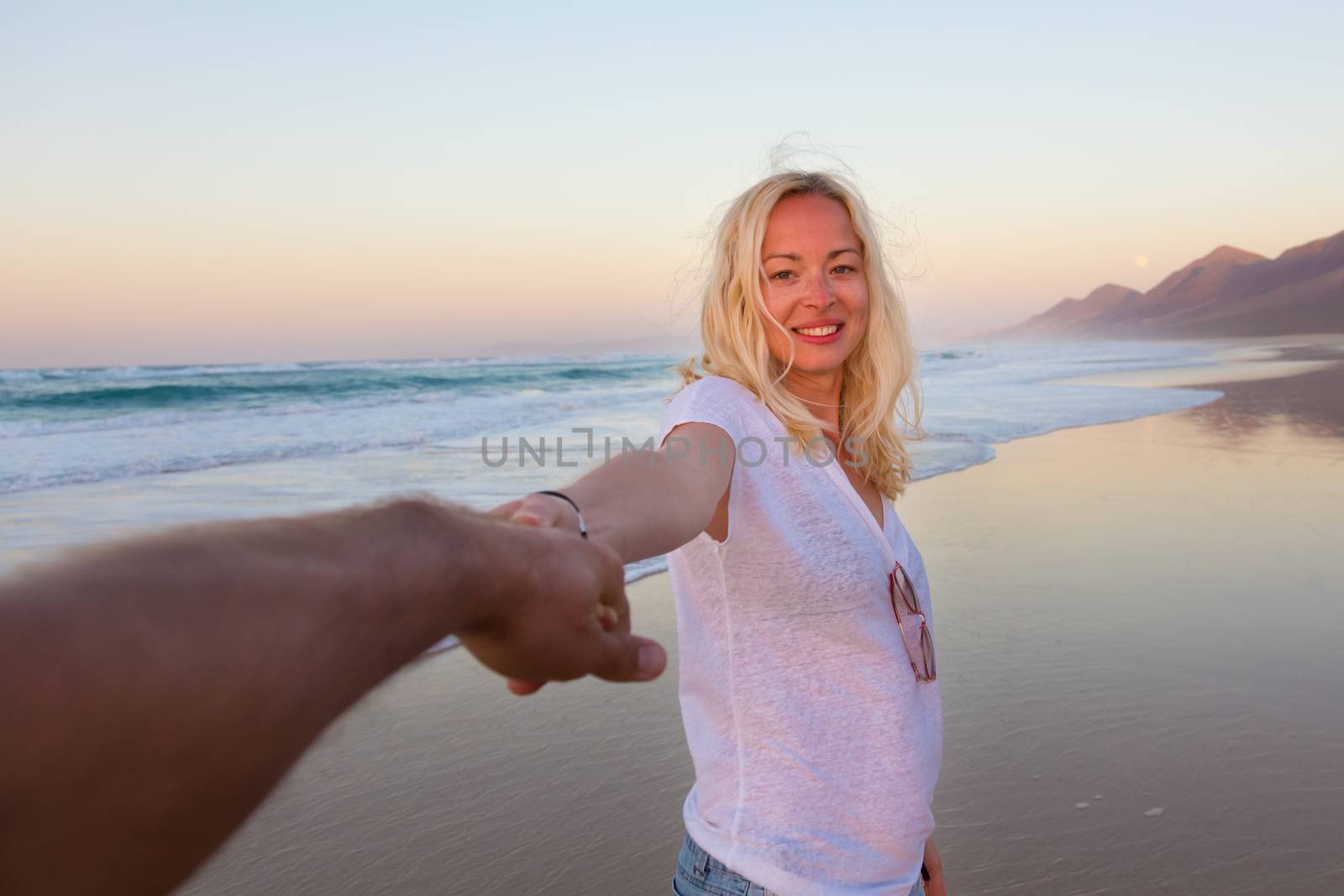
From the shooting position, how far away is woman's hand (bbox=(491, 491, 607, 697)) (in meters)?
0.88

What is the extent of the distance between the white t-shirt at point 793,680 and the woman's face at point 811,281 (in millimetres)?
376

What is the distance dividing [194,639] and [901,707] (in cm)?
154

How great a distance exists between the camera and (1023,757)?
3646 millimetres

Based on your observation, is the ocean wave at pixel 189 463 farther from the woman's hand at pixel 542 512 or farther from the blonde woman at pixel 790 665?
the woman's hand at pixel 542 512

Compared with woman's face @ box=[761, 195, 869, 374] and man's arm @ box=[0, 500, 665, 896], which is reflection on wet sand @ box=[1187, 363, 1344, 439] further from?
man's arm @ box=[0, 500, 665, 896]

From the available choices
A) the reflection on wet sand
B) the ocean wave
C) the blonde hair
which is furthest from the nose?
the reflection on wet sand

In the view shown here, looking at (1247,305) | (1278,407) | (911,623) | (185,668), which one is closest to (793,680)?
(911,623)

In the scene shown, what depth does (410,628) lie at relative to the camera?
689 mm

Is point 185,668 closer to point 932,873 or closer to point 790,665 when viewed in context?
point 790,665

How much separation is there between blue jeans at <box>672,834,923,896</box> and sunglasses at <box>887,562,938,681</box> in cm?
45

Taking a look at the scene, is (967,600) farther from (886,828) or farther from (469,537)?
(469,537)

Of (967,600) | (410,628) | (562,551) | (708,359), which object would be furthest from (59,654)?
(967,600)

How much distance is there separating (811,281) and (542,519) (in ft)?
4.64

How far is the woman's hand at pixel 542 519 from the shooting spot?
34.5 inches
